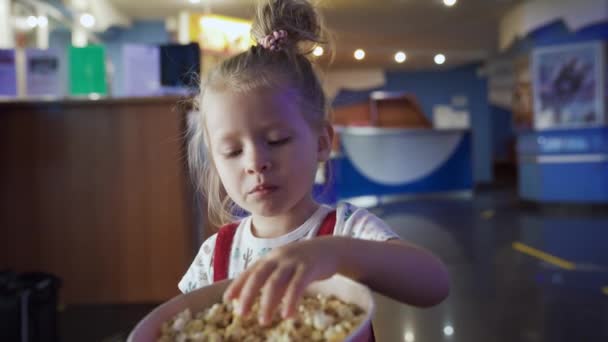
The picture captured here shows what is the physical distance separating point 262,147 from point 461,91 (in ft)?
33.5

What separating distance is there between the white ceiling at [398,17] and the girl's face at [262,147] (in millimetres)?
4026

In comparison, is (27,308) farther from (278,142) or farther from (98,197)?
(278,142)

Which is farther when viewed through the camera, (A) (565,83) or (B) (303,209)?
(A) (565,83)

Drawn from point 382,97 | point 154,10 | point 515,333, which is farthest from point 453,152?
point 515,333

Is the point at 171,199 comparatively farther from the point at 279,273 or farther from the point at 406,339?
the point at 279,273

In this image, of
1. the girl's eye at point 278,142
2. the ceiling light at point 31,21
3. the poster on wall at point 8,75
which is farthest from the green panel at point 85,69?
the ceiling light at point 31,21

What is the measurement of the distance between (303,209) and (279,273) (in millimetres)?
424

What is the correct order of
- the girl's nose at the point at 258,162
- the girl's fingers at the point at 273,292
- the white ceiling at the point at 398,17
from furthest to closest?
the white ceiling at the point at 398,17 < the girl's nose at the point at 258,162 < the girl's fingers at the point at 273,292

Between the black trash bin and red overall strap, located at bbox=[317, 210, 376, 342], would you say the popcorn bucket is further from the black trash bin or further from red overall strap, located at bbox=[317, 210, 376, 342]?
the black trash bin

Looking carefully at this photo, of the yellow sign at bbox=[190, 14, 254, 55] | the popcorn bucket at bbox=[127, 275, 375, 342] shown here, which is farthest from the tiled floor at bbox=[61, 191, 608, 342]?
the yellow sign at bbox=[190, 14, 254, 55]

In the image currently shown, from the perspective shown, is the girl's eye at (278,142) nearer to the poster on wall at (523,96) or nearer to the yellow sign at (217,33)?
the yellow sign at (217,33)

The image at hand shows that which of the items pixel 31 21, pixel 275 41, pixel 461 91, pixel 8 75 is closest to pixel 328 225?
pixel 275 41

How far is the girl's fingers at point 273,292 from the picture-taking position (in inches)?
16.3

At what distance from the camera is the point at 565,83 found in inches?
231
